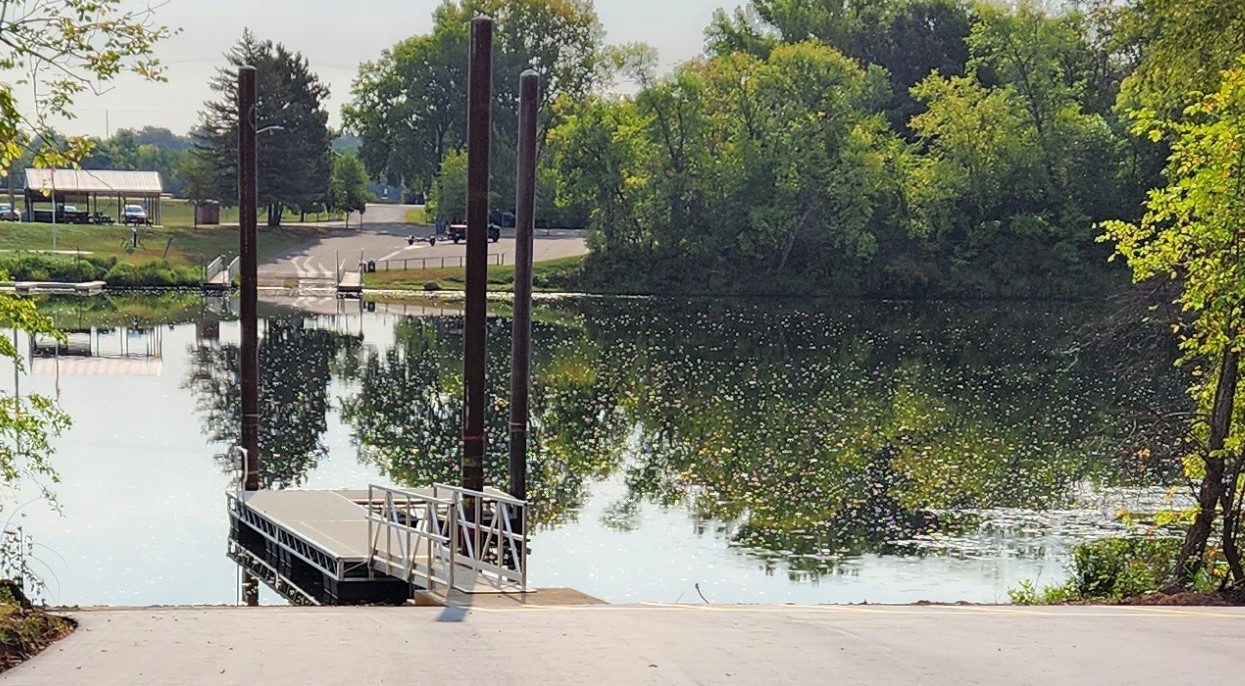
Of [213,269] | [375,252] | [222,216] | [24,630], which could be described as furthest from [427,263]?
[24,630]

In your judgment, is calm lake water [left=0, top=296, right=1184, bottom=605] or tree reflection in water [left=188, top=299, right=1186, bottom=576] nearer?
calm lake water [left=0, top=296, right=1184, bottom=605]

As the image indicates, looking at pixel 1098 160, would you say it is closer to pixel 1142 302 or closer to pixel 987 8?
pixel 987 8

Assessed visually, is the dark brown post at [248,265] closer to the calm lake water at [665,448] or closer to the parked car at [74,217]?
the calm lake water at [665,448]

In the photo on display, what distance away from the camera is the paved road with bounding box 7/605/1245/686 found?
1020cm

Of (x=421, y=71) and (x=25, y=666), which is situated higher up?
(x=421, y=71)

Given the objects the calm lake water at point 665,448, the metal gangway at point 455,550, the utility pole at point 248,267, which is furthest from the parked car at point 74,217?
the metal gangway at point 455,550

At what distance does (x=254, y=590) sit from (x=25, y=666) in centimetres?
1278

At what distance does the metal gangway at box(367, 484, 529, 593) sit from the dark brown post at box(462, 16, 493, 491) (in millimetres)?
688

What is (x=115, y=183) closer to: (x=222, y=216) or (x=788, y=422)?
(x=222, y=216)

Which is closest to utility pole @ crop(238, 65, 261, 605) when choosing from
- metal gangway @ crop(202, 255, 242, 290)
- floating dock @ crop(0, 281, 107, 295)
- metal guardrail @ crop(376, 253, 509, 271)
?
floating dock @ crop(0, 281, 107, 295)

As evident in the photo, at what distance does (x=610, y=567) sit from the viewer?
23766 mm

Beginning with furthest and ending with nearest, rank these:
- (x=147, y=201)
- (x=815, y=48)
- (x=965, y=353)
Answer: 1. (x=147, y=201)
2. (x=815, y=48)
3. (x=965, y=353)

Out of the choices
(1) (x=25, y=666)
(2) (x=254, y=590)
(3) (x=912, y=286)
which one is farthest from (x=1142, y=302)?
(3) (x=912, y=286)

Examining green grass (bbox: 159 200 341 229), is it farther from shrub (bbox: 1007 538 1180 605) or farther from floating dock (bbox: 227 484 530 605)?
shrub (bbox: 1007 538 1180 605)
